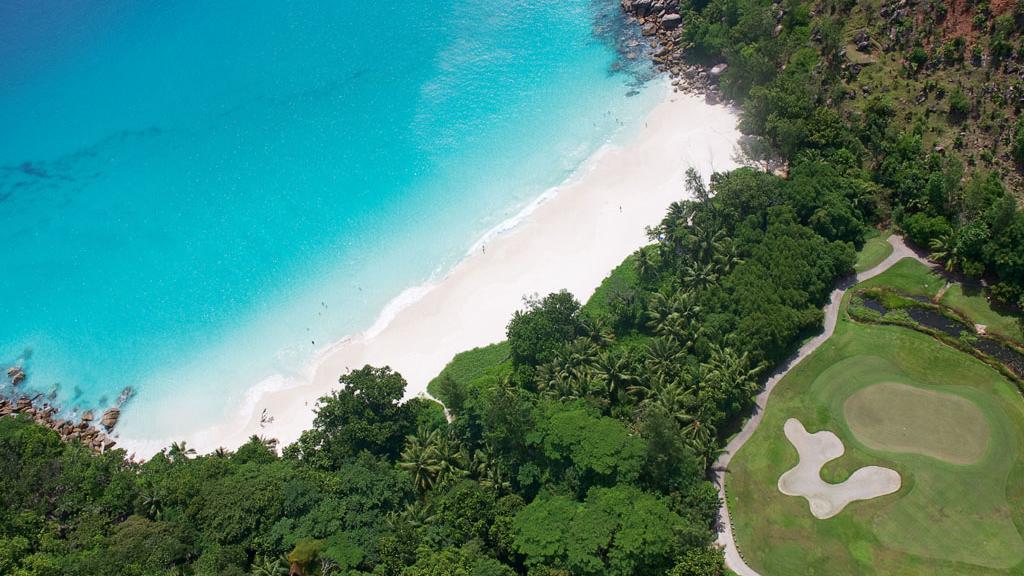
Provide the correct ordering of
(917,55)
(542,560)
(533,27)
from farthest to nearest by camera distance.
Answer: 1. (533,27)
2. (917,55)
3. (542,560)

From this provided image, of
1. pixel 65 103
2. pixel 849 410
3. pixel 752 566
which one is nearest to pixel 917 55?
pixel 849 410

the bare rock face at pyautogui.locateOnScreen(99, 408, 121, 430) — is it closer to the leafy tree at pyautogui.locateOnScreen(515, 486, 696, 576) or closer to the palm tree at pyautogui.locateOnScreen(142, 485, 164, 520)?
the palm tree at pyautogui.locateOnScreen(142, 485, 164, 520)

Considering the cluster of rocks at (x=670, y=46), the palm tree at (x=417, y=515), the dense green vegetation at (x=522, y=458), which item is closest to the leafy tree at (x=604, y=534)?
the dense green vegetation at (x=522, y=458)

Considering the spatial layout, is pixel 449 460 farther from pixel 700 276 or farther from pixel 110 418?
pixel 110 418

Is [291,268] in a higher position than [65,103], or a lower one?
lower

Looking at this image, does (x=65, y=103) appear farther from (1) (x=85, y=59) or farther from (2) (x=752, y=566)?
(2) (x=752, y=566)

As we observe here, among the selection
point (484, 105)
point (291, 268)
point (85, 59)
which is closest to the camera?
point (291, 268)

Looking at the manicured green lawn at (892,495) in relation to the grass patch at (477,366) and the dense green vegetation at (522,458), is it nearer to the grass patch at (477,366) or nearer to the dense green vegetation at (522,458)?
the dense green vegetation at (522,458)
